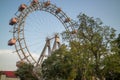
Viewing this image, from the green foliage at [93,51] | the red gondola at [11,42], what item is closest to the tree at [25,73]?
the red gondola at [11,42]

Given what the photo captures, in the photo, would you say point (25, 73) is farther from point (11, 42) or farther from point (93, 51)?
point (93, 51)

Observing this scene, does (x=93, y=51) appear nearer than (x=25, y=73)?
Yes

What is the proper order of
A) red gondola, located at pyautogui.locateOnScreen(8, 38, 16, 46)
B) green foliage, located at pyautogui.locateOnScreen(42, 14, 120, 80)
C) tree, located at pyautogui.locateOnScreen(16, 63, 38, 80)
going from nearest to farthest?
green foliage, located at pyautogui.locateOnScreen(42, 14, 120, 80) → red gondola, located at pyautogui.locateOnScreen(8, 38, 16, 46) → tree, located at pyautogui.locateOnScreen(16, 63, 38, 80)

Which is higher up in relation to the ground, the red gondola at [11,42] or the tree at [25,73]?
the red gondola at [11,42]

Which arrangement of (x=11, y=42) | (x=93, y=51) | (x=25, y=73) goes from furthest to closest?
(x=25, y=73) → (x=11, y=42) → (x=93, y=51)

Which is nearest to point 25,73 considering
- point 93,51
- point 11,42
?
point 11,42

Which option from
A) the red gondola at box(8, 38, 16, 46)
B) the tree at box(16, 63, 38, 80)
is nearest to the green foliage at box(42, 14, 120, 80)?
the red gondola at box(8, 38, 16, 46)

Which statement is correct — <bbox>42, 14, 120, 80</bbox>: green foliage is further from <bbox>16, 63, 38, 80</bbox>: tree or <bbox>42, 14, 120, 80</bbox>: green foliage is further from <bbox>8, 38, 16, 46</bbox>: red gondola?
<bbox>16, 63, 38, 80</bbox>: tree

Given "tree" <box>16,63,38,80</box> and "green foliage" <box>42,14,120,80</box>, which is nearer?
"green foliage" <box>42,14,120,80</box>

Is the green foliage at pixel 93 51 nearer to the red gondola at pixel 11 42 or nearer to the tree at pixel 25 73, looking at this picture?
the red gondola at pixel 11 42

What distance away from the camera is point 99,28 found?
24.9 meters

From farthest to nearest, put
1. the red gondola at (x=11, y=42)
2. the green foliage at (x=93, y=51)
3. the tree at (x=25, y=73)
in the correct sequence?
the tree at (x=25, y=73), the red gondola at (x=11, y=42), the green foliage at (x=93, y=51)

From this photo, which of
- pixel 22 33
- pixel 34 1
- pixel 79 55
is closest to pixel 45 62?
pixel 22 33

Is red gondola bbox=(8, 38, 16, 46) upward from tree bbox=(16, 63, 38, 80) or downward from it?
upward
